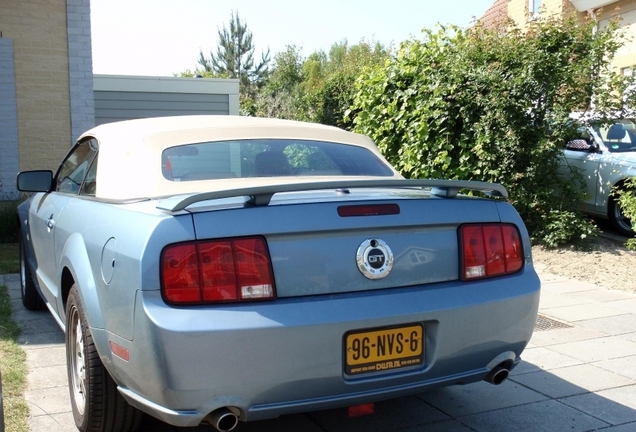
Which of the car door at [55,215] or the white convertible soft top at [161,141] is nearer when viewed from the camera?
the white convertible soft top at [161,141]

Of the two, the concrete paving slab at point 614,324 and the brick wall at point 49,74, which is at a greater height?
the brick wall at point 49,74

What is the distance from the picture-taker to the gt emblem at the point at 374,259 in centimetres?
312

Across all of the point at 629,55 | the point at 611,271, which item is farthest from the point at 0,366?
the point at 629,55

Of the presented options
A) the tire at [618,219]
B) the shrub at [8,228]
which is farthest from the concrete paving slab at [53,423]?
the tire at [618,219]

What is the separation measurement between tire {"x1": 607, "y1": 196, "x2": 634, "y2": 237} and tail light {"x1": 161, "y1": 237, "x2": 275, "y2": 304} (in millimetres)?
8131

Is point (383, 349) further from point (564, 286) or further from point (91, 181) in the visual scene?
point (564, 286)

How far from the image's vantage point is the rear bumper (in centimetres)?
281

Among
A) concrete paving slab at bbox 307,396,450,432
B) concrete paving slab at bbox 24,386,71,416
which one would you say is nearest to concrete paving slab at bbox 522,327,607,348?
concrete paving slab at bbox 307,396,450,432

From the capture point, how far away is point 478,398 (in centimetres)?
436

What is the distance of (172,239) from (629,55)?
1622 cm

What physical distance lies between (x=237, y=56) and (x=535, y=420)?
61.1 metres

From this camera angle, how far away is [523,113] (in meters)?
8.93

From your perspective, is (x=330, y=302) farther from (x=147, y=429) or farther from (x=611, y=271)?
(x=611, y=271)

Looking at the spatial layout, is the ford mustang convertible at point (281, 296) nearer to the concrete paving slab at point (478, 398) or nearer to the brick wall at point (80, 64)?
the concrete paving slab at point (478, 398)
